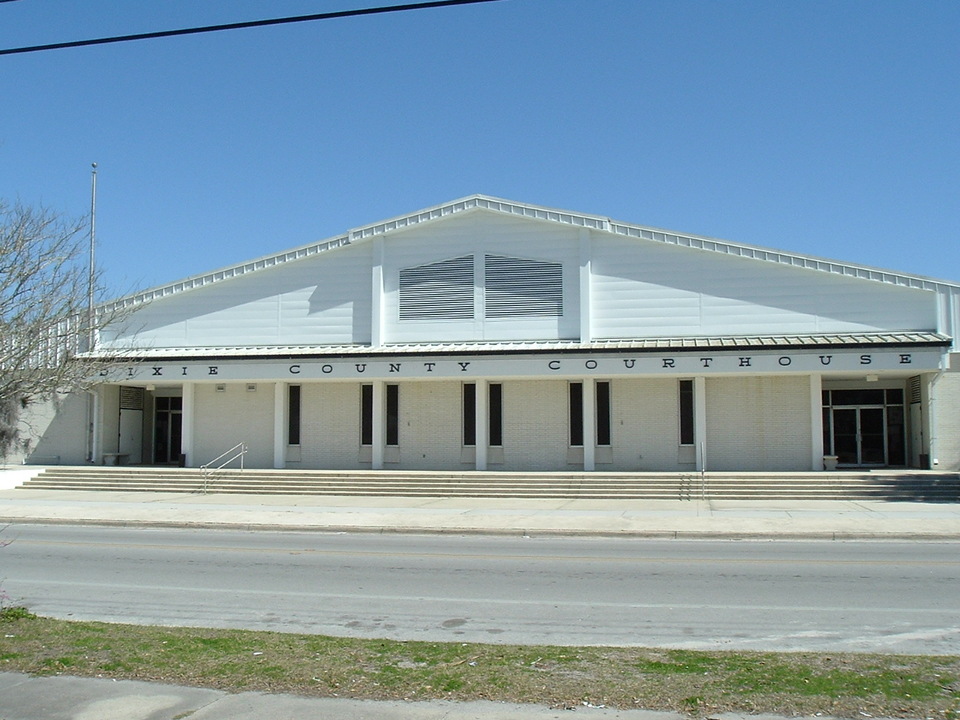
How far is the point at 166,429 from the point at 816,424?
76.3 feet

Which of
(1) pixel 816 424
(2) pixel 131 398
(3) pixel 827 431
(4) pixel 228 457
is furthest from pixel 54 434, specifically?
(3) pixel 827 431

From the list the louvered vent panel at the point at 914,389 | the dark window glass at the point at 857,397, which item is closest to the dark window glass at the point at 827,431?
the dark window glass at the point at 857,397

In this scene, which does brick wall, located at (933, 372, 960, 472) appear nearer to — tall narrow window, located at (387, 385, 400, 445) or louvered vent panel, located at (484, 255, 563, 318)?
louvered vent panel, located at (484, 255, 563, 318)

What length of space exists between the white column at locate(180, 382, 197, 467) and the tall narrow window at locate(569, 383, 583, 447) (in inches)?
507

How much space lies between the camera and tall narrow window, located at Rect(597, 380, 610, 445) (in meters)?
29.2

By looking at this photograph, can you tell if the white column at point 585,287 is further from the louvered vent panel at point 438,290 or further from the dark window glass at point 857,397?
the dark window glass at point 857,397

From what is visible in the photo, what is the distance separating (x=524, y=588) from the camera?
12.1 meters

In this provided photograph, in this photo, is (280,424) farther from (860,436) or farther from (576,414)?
(860,436)

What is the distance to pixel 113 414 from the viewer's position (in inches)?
1319

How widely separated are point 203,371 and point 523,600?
70.7ft

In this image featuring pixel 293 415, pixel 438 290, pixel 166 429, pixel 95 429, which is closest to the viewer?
pixel 438 290

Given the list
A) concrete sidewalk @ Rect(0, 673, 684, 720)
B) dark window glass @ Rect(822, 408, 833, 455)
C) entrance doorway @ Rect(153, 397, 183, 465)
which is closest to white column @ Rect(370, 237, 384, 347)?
entrance doorway @ Rect(153, 397, 183, 465)

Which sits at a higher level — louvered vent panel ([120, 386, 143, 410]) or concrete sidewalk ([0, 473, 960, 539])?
louvered vent panel ([120, 386, 143, 410])

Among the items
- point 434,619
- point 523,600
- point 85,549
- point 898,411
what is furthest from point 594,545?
point 898,411
